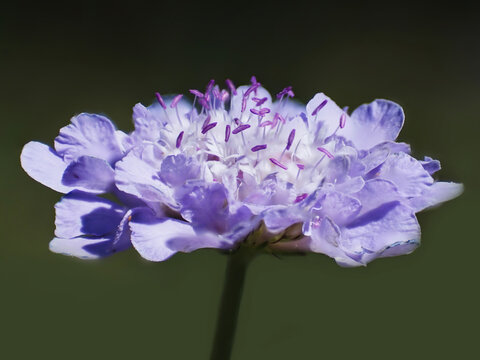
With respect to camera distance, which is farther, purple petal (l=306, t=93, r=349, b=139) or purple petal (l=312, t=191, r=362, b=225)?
purple petal (l=306, t=93, r=349, b=139)

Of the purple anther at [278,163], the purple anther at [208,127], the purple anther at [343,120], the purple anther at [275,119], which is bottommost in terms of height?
the purple anther at [278,163]

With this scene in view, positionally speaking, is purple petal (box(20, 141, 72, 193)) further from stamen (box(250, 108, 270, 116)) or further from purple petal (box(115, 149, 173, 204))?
stamen (box(250, 108, 270, 116))

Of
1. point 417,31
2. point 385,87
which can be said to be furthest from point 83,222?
point 417,31

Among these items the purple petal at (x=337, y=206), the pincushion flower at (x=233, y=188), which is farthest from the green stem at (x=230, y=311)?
the purple petal at (x=337, y=206)

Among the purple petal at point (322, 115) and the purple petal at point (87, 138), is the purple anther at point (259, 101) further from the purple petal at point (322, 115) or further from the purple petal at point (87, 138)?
the purple petal at point (87, 138)

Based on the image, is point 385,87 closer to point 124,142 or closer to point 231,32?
point 231,32

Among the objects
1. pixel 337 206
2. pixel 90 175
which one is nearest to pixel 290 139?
pixel 337 206

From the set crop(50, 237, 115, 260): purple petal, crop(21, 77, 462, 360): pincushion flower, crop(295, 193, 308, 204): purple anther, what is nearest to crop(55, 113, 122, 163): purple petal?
crop(21, 77, 462, 360): pincushion flower
